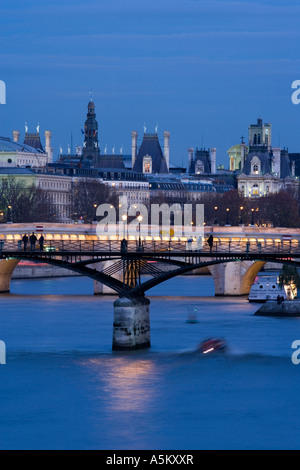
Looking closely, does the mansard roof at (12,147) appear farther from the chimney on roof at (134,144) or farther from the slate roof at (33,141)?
the chimney on roof at (134,144)

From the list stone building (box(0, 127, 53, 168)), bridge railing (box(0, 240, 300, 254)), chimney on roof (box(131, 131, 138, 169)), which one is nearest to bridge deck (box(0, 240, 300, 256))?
bridge railing (box(0, 240, 300, 254))

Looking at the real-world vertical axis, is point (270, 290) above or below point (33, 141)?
below

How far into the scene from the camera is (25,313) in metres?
58.3

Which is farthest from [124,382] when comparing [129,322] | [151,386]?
[129,322]

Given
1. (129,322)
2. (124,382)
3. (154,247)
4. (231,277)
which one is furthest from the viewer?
(231,277)

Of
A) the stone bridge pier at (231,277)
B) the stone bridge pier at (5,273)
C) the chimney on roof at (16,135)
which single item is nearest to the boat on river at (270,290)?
the stone bridge pier at (231,277)

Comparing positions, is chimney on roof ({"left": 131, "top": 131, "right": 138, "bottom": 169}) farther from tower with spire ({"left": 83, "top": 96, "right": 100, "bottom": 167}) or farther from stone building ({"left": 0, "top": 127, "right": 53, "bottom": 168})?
stone building ({"left": 0, "top": 127, "right": 53, "bottom": 168})

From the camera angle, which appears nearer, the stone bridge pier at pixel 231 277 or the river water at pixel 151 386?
the river water at pixel 151 386

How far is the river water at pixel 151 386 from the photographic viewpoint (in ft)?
117

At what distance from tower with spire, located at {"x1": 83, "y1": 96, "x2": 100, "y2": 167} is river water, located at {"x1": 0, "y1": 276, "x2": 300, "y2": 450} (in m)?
125

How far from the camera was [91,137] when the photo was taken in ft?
611

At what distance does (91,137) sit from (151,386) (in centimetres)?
14609

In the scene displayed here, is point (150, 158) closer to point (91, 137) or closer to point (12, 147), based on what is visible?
point (91, 137)

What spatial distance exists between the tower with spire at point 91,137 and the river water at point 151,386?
124983 mm
